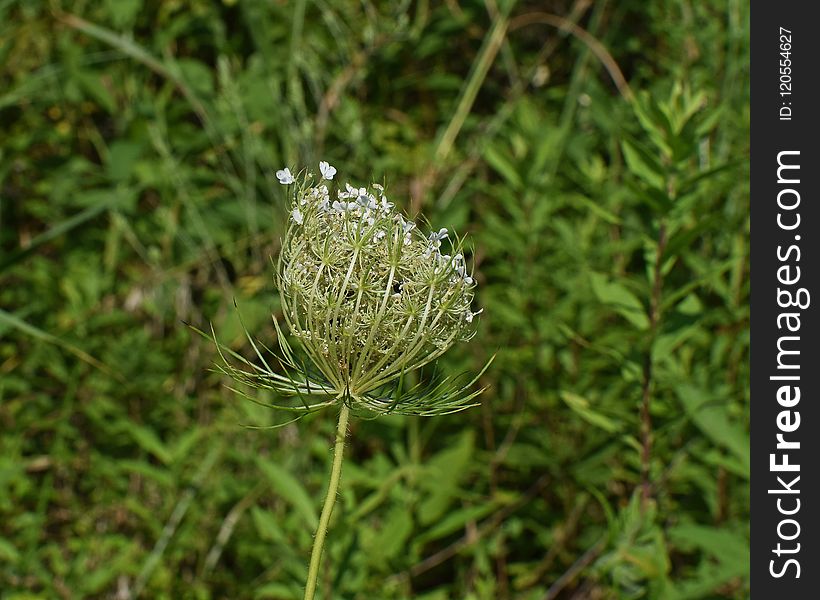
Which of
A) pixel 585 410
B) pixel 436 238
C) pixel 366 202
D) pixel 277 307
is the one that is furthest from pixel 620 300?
pixel 277 307

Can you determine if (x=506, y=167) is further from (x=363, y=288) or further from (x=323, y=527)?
(x=323, y=527)

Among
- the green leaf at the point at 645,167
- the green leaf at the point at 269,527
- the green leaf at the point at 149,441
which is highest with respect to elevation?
the green leaf at the point at 645,167

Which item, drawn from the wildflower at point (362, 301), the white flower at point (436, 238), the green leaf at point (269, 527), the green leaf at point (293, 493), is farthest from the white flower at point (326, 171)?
the green leaf at point (269, 527)

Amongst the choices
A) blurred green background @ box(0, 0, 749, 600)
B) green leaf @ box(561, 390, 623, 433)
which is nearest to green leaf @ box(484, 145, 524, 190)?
blurred green background @ box(0, 0, 749, 600)

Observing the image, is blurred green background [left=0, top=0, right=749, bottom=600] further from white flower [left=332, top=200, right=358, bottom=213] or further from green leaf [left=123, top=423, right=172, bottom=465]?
white flower [left=332, top=200, right=358, bottom=213]

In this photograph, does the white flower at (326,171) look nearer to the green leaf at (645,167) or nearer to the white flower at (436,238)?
the white flower at (436,238)

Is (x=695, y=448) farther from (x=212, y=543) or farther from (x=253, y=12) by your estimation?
(x=253, y=12)
